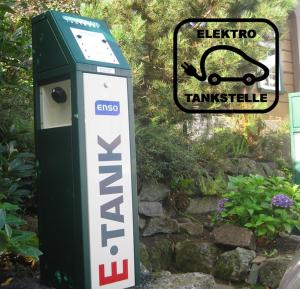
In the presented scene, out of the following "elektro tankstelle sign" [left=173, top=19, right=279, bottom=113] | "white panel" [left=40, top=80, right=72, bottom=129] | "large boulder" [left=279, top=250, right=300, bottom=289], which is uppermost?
"elektro tankstelle sign" [left=173, top=19, right=279, bottom=113]

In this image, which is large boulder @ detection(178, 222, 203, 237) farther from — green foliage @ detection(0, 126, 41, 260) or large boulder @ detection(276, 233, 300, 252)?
green foliage @ detection(0, 126, 41, 260)

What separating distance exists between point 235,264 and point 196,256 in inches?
15.2

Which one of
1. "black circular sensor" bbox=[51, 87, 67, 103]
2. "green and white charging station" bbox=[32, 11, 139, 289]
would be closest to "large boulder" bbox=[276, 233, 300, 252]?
"green and white charging station" bbox=[32, 11, 139, 289]

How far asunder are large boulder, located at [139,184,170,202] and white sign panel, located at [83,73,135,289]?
1997mm

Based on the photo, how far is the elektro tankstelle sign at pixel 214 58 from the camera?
536 cm

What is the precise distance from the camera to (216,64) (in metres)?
5.39

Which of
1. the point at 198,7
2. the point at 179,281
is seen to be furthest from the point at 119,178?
the point at 198,7

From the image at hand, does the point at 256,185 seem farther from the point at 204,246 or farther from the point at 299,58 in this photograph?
the point at 299,58

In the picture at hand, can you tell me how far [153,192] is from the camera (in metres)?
4.77

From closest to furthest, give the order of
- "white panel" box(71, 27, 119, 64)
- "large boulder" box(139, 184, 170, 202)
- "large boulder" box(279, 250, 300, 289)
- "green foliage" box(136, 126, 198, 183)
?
"large boulder" box(279, 250, 300, 289)
"white panel" box(71, 27, 119, 64)
"green foliage" box(136, 126, 198, 183)
"large boulder" box(139, 184, 170, 202)

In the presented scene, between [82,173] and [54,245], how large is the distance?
1.73 feet

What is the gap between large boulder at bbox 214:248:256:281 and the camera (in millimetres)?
3955

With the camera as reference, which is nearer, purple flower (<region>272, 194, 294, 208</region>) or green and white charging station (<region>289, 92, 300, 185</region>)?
purple flower (<region>272, 194, 294, 208</region>)

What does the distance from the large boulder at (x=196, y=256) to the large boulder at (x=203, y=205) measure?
80 cm
